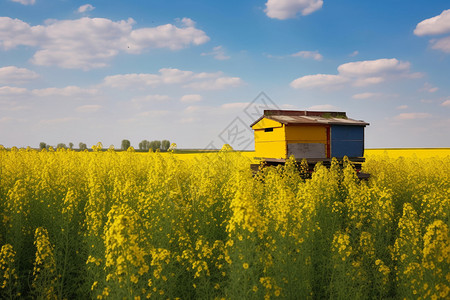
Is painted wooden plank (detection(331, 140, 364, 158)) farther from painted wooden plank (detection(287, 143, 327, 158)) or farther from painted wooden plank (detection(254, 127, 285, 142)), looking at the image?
painted wooden plank (detection(254, 127, 285, 142))

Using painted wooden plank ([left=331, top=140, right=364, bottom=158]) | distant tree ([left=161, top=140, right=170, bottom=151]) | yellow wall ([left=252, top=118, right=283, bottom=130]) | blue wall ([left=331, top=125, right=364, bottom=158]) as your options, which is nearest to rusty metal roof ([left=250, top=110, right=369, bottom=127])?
yellow wall ([left=252, top=118, right=283, bottom=130])

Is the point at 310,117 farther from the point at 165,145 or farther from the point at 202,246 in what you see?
the point at 165,145

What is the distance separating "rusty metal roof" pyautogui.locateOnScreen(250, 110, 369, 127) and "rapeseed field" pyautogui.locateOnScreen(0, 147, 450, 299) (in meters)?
3.08

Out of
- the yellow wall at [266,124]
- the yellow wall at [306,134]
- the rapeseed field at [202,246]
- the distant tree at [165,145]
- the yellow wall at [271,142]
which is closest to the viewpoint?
the rapeseed field at [202,246]

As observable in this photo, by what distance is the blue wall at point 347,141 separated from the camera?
12.9 m

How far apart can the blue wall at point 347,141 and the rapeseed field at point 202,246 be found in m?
3.16

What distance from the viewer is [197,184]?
26.9ft

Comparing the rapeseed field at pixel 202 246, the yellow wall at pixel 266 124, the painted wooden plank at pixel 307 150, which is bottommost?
the rapeseed field at pixel 202 246

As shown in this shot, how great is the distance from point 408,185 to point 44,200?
12293mm

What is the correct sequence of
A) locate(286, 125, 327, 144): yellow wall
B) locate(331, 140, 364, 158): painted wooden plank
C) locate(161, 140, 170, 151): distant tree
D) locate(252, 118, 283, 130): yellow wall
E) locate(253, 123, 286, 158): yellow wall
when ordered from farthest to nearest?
locate(161, 140, 170, 151): distant tree, locate(331, 140, 364, 158): painted wooden plank, locate(252, 118, 283, 130): yellow wall, locate(253, 123, 286, 158): yellow wall, locate(286, 125, 327, 144): yellow wall

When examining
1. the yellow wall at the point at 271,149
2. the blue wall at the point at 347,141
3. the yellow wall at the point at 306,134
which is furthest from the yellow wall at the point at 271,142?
the blue wall at the point at 347,141

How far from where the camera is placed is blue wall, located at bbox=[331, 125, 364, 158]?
12.9 metres

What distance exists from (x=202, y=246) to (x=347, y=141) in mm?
9847

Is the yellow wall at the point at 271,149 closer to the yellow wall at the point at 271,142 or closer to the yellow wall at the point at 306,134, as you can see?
the yellow wall at the point at 271,142
